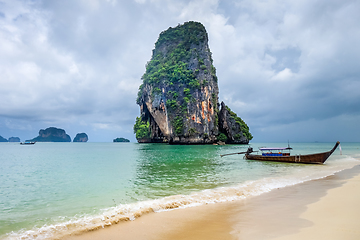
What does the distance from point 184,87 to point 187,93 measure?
2.07 m

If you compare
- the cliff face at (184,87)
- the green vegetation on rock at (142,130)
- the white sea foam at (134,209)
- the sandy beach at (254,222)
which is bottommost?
the white sea foam at (134,209)

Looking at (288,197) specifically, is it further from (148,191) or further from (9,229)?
(9,229)

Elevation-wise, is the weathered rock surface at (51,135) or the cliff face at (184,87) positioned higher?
the cliff face at (184,87)

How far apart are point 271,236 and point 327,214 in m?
2.23

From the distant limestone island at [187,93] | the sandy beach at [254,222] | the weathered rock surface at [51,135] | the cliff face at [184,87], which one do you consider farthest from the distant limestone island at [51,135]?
the sandy beach at [254,222]

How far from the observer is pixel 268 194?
7.02m

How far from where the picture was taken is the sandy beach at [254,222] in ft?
12.3

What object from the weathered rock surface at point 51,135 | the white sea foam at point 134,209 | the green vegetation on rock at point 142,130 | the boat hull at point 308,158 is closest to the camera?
the white sea foam at point 134,209

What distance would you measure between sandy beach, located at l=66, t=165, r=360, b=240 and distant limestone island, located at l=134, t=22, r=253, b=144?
42476 millimetres

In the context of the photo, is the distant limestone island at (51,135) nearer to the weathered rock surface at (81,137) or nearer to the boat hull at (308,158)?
the weathered rock surface at (81,137)

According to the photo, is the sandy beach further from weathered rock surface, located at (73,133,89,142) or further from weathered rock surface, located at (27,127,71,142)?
weathered rock surface, located at (73,133,89,142)

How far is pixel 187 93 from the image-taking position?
4956 cm

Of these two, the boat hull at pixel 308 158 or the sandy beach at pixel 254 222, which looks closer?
the sandy beach at pixel 254 222

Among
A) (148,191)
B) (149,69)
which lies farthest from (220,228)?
(149,69)
